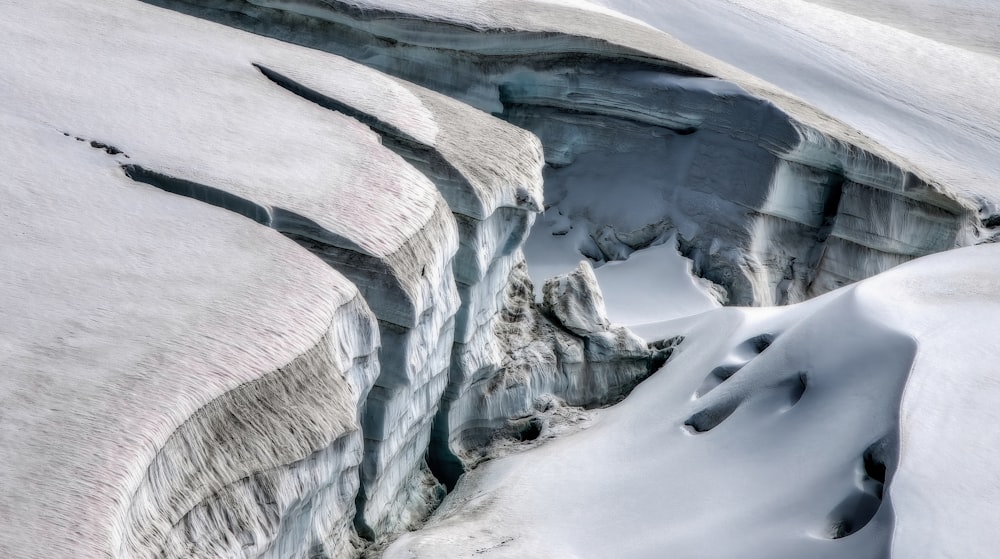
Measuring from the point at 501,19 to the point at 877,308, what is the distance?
2717 mm

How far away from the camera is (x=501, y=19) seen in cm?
552

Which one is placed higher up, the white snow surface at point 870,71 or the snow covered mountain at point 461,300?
the white snow surface at point 870,71

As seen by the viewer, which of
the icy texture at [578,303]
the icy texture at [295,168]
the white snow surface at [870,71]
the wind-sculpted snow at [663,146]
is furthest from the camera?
the white snow surface at [870,71]

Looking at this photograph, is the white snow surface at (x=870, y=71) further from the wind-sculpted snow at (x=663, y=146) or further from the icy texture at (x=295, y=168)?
the icy texture at (x=295, y=168)

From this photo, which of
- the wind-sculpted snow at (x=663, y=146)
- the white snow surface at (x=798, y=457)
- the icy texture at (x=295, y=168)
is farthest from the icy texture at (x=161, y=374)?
the wind-sculpted snow at (x=663, y=146)

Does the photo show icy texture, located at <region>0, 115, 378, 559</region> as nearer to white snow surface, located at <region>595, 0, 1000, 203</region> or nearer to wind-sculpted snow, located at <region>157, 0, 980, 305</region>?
wind-sculpted snow, located at <region>157, 0, 980, 305</region>

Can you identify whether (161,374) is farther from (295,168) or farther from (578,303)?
(578,303)

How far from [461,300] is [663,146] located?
212 centimetres

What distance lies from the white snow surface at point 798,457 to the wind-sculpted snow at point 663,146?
138 centimetres

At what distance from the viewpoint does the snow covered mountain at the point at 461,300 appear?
236 cm

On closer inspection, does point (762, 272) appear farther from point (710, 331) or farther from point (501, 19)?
point (501, 19)

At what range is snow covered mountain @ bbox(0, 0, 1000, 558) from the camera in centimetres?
236

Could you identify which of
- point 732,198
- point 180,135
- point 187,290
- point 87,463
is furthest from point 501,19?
point 87,463

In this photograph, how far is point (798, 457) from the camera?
3.25 meters
